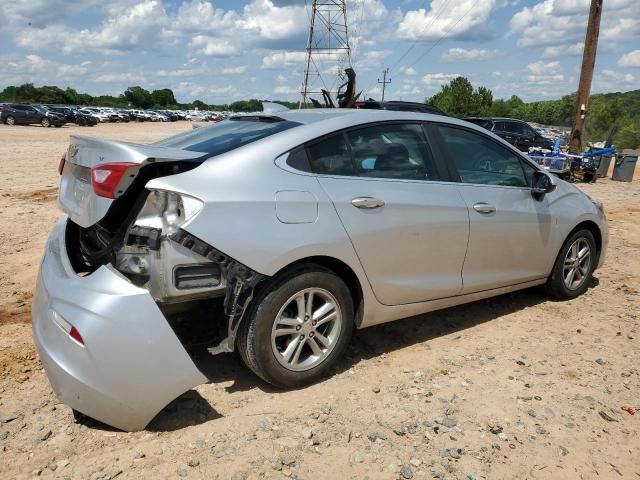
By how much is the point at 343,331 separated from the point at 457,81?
90.1 m

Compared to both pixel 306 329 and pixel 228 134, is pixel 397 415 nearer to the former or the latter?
pixel 306 329

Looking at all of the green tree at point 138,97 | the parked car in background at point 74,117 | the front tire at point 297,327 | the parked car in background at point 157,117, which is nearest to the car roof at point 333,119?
the front tire at point 297,327

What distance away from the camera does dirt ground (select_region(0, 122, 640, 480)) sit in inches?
105

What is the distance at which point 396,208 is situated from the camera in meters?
3.49

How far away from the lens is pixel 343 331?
3416mm

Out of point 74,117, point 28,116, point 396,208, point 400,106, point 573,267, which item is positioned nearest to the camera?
point 396,208

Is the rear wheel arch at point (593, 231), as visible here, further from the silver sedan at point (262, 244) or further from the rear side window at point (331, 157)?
the rear side window at point (331, 157)

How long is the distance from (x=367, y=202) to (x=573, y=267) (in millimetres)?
2644

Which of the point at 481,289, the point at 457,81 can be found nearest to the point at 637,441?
the point at 481,289

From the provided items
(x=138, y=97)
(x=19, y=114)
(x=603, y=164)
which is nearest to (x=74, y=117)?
(x=19, y=114)

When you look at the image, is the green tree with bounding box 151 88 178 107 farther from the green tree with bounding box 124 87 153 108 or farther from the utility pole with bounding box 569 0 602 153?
the utility pole with bounding box 569 0 602 153

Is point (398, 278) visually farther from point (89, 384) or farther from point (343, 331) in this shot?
point (89, 384)

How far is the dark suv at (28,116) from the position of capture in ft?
134

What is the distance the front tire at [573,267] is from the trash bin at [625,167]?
13802mm
